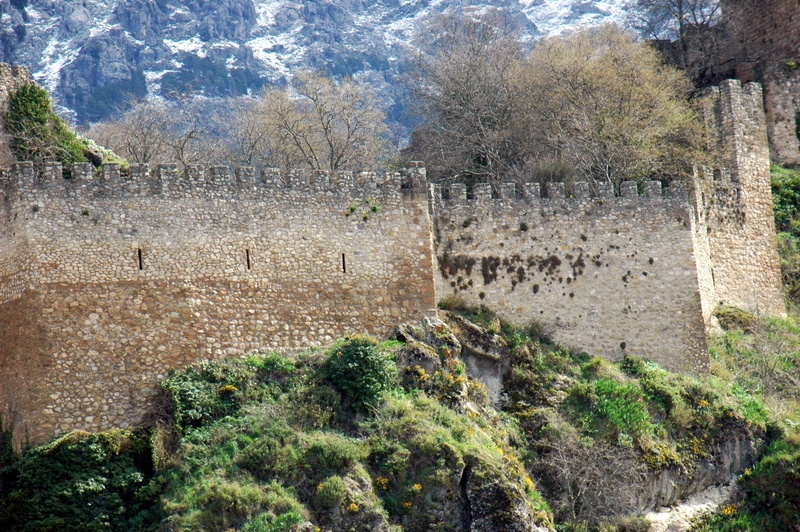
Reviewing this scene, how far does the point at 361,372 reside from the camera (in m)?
28.4

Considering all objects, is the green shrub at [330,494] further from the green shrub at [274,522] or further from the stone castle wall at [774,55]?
the stone castle wall at [774,55]

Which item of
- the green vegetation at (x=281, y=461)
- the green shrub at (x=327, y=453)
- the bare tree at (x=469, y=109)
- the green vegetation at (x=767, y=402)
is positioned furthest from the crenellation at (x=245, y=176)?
the green vegetation at (x=767, y=402)

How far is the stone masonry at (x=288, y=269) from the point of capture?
1097 inches

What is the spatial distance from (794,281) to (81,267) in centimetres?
2397

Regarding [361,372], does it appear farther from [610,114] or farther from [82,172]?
[610,114]

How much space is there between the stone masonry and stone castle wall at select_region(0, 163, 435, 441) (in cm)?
4

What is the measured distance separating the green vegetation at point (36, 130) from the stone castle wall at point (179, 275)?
2408 mm

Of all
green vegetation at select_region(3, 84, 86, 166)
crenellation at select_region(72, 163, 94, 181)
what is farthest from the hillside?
green vegetation at select_region(3, 84, 86, 166)

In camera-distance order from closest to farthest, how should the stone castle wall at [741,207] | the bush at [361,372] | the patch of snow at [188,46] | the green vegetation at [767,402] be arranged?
the bush at [361,372] < the green vegetation at [767,402] < the stone castle wall at [741,207] < the patch of snow at [188,46]

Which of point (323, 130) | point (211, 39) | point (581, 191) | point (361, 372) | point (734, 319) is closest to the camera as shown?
point (361, 372)

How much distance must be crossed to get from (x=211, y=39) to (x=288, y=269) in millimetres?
37117

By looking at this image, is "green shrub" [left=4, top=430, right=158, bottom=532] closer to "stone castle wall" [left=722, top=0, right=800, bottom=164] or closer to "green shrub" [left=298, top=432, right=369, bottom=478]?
"green shrub" [left=298, top=432, right=369, bottom=478]

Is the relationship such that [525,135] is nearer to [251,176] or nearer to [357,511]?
[251,176]

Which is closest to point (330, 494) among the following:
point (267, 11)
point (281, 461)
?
point (281, 461)
